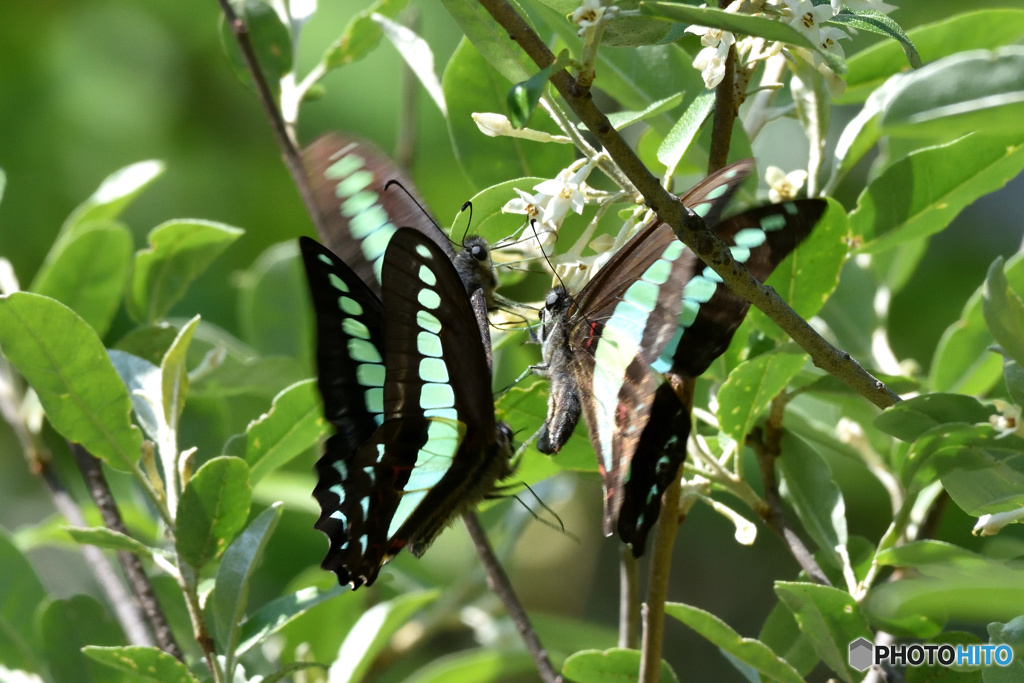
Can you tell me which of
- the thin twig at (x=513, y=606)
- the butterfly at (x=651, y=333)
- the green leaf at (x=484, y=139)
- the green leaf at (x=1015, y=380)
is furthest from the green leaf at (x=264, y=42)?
the green leaf at (x=1015, y=380)

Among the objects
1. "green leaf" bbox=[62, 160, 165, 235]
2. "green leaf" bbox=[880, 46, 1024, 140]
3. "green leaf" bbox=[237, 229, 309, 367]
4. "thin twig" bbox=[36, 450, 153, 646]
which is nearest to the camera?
"green leaf" bbox=[880, 46, 1024, 140]

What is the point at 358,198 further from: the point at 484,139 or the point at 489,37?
the point at 489,37

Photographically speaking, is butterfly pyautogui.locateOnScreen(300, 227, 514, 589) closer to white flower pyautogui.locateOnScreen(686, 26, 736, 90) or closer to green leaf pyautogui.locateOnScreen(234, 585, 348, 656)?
green leaf pyautogui.locateOnScreen(234, 585, 348, 656)

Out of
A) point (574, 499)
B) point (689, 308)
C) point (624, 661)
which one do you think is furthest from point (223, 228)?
point (574, 499)

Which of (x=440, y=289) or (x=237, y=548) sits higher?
(x=440, y=289)

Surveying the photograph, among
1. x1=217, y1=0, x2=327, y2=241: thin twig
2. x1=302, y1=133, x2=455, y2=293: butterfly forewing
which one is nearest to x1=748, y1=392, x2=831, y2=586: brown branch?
x1=302, y1=133, x2=455, y2=293: butterfly forewing

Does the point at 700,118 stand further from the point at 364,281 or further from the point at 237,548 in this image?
the point at 237,548
